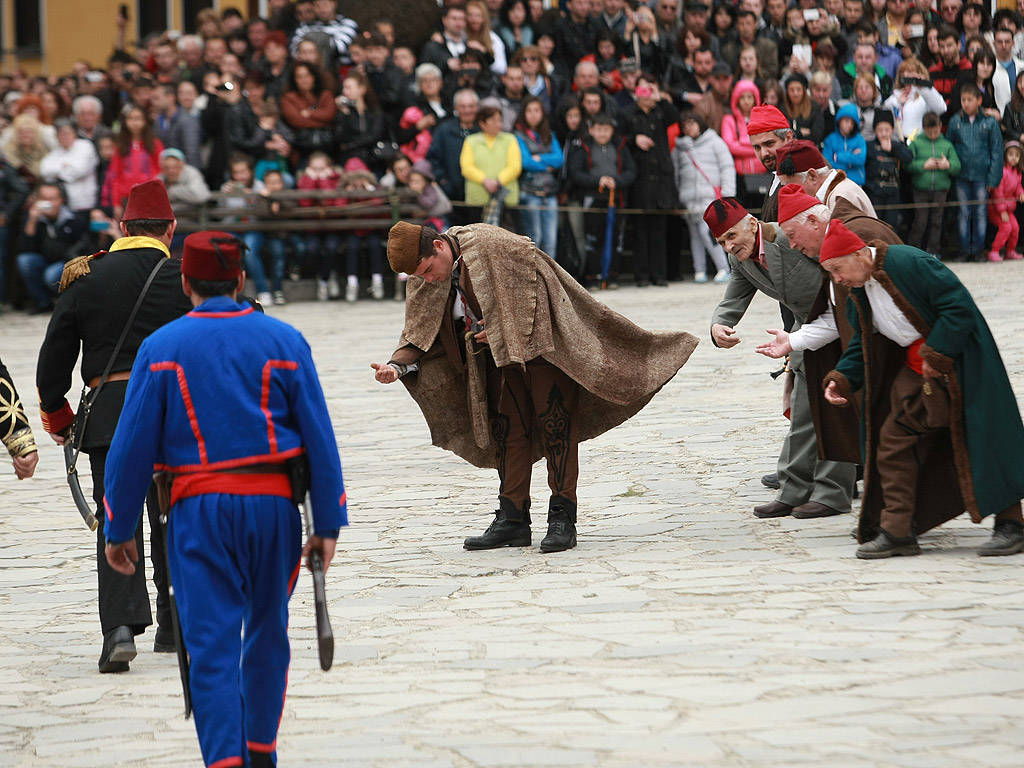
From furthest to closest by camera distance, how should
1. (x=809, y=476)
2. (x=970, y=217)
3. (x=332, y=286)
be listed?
1. (x=970, y=217)
2. (x=332, y=286)
3. (x=809, y=476)

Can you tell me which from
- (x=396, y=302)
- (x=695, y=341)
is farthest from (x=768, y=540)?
(x=396, y=302)

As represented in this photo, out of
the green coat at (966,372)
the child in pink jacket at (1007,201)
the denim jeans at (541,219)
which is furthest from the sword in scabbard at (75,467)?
the child in pink jacket at (1007,201)

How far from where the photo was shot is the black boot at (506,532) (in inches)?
297

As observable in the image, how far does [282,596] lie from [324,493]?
0.31 meters

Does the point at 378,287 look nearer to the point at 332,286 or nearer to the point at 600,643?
the point at 332,286

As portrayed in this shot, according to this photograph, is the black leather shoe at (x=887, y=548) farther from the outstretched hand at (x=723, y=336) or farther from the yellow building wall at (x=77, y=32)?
the yellow building wall at (x=77, y=32)

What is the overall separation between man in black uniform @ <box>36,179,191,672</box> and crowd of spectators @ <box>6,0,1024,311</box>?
1080 centimetres

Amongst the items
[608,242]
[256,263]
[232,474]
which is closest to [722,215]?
[232,474]

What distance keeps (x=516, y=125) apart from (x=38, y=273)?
5.49 metres

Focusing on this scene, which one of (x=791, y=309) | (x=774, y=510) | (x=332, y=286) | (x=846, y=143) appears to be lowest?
(x=332, y=286)

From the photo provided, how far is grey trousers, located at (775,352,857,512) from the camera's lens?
8.02 metres

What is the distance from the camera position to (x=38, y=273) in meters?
17.6

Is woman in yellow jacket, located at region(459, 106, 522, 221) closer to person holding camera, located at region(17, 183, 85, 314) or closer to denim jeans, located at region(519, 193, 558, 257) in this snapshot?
denim jeans, located at region(519, 193, 558, 257)

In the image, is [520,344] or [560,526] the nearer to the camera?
[520,344]
